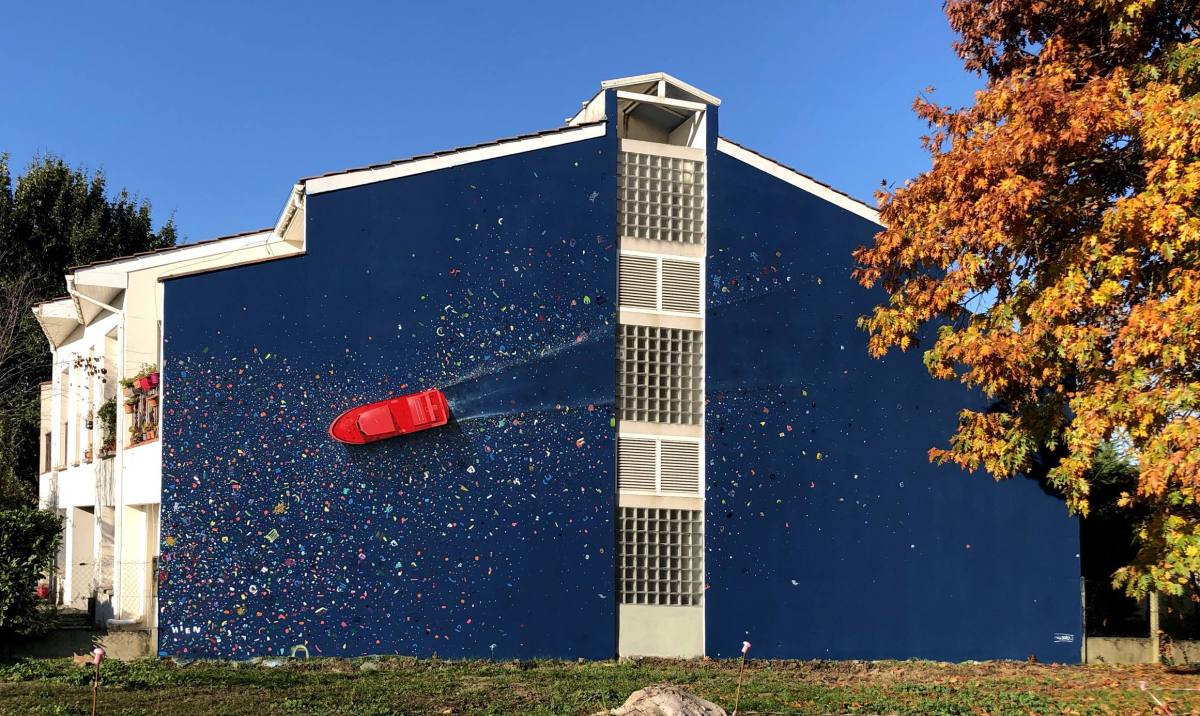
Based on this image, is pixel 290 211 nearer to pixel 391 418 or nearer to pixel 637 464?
pixel 391 418

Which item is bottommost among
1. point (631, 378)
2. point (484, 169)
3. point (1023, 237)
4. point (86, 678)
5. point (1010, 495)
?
point (86, 678)

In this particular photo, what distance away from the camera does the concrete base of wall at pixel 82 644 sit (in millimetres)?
17781

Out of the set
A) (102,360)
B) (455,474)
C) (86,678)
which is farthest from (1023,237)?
(102,360)

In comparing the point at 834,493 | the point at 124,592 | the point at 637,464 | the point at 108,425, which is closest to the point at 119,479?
the point at 124,592

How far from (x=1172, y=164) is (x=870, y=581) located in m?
9.81

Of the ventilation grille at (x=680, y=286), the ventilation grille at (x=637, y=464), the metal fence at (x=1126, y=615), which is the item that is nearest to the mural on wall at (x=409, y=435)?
the ventilation grille at (x=637, y=464)

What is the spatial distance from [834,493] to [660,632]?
4.09 meters

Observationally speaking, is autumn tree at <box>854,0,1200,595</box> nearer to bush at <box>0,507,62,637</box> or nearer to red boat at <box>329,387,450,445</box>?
red boat at <box>329,387,450,445</box>

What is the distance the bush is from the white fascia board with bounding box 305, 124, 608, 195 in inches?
272

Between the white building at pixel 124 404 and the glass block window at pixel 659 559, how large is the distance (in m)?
7.56

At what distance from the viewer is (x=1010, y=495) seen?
2233 cm

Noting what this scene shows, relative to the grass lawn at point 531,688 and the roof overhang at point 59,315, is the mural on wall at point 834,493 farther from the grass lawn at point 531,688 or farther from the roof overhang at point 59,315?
the roof overhang at point 59,315

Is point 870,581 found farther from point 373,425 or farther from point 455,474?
point 373,425

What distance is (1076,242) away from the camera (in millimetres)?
15758
